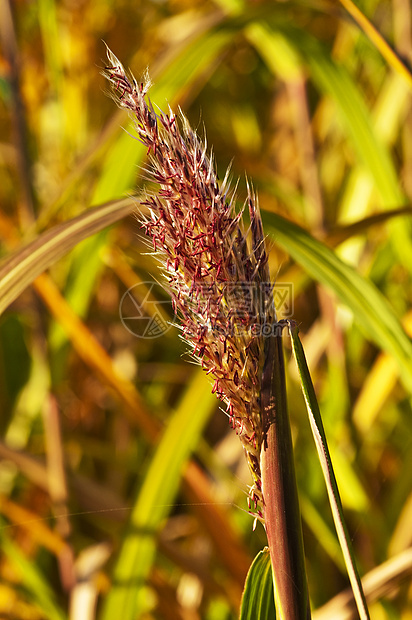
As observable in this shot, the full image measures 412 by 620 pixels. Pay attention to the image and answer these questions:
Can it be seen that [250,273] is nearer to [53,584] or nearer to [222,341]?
[222,341]

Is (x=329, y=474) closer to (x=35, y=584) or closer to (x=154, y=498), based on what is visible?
(x=154, y=498)

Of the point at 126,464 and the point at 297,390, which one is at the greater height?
the point at 297,390

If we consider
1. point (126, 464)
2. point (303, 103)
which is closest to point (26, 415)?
point (126, 464)

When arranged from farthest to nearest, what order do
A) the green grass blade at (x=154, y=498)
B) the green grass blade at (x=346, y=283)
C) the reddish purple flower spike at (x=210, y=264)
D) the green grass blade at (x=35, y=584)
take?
the green grass blade at (x=35, y=584) < the green grass blade at (x=154, y=498) < the green grass blade at (x=346, y=283) < the reddish purple flower spike at (x=210, y=264)

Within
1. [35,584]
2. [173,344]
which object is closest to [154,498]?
[35,584]

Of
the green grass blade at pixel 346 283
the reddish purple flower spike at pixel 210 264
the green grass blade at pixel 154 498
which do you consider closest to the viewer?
the reddish purple flower spike at pixel 210 264

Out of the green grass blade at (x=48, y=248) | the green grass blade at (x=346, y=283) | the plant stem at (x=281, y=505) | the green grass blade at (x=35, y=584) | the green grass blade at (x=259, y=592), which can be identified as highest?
the green grass blade at (x=346, y=283)

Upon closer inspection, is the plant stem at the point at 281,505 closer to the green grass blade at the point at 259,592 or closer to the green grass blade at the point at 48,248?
the green grass blade at the point at 259,592

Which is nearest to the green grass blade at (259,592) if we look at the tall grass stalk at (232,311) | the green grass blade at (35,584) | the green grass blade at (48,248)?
A: the tall grass stalk at (232,311)
